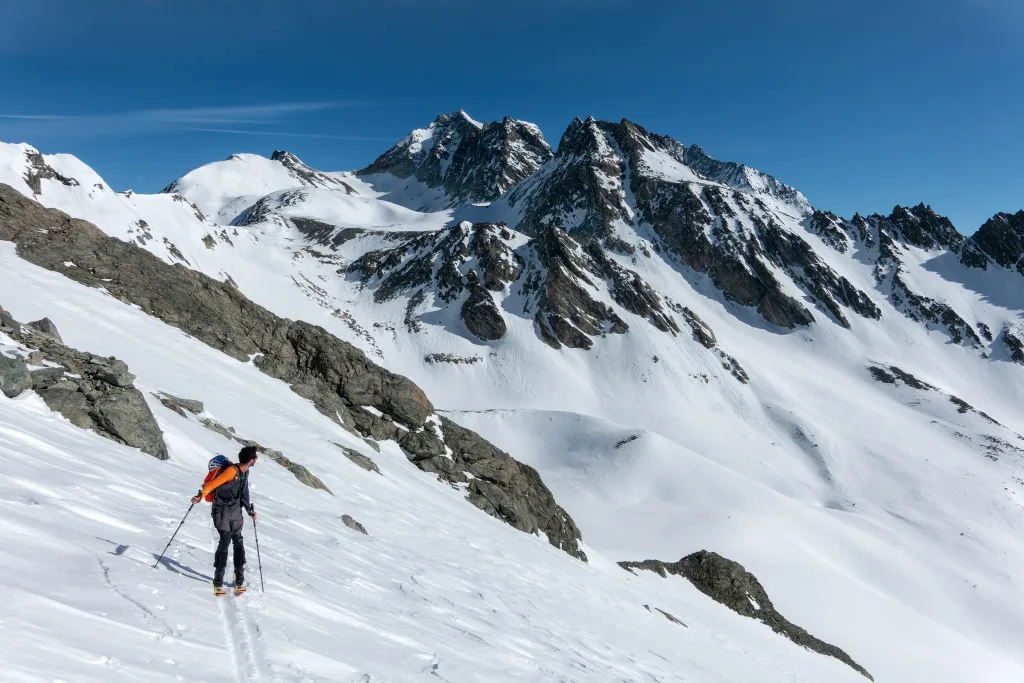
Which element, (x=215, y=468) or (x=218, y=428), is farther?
A: (x=218, y=428)

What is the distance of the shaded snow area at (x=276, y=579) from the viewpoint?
518 centimetres

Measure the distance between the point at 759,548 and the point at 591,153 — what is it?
113 m

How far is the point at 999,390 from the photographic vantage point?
93.9m

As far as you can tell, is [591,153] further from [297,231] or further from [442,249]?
[297,231]

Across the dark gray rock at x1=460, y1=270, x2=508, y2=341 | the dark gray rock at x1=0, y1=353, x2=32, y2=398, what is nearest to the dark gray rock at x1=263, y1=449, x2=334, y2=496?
the dark gray rock at x1=0, y1=353, x2=32, y2=398

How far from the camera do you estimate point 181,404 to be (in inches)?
646

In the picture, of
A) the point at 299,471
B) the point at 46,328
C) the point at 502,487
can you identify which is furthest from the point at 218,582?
the point at 502,487

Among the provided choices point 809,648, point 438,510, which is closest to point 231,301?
point 438,510

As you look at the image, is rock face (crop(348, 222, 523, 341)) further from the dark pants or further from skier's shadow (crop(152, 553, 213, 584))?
skier's shadow (crop(152, 553, 213, 584))

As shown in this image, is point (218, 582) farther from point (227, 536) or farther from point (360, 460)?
point (360, 460)

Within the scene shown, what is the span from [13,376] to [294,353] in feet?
61.1

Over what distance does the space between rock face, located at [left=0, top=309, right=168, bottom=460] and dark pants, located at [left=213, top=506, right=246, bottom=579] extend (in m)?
5.89

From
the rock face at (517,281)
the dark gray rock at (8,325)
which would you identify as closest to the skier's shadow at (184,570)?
the dark gray rock at (8,325)

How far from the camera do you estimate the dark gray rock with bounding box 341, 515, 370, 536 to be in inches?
514
